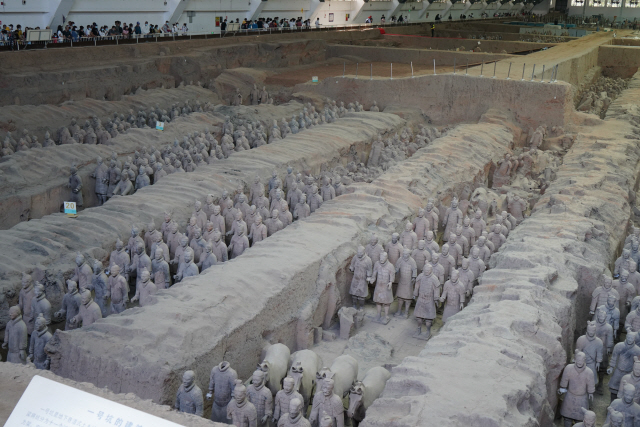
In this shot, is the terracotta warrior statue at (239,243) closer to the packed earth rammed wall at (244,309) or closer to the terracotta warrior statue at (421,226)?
the packed earth rammed wall at (244,309)

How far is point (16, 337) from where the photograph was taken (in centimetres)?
538

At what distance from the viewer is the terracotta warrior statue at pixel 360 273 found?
22.2ft

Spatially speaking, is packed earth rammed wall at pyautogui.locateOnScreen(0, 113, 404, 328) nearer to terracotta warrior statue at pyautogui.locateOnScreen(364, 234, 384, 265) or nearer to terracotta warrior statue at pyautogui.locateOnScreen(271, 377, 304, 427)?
terracotta warrior statue at pyautogui.locateOnScreen(364, 234, 384, 265)

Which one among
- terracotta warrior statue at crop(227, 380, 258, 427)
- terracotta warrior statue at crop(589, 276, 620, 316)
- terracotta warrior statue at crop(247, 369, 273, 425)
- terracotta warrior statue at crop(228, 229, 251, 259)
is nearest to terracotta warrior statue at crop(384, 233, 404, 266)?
terracotta warrior statue at crop(228, 229, 251, 259)

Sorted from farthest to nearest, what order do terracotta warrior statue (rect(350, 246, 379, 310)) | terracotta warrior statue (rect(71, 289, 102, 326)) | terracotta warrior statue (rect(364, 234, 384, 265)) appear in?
terracotta warrior statue (rect(364, 234, 384, 265)) < terracotta warrior statue (rect(350, 246, 379, 310)) < terracotta warrior statue (rect(71, 289, 102, 326))

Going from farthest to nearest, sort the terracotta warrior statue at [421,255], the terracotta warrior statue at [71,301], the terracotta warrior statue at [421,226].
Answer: the terracotta warrior statue at [421,226]
the terracotta warrior statue at [421,255]
the terracotta warrior statue at [71,301]

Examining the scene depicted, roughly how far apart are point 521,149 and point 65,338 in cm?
917

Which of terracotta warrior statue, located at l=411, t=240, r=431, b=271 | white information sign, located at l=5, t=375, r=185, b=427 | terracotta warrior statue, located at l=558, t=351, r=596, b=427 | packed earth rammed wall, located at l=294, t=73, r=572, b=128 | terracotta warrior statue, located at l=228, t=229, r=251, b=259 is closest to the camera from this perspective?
white information sign, located at l=5, t=375, r=185, b=427

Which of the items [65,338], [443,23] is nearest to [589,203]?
[65,338]

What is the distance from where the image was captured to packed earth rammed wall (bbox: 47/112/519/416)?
15.8 ft

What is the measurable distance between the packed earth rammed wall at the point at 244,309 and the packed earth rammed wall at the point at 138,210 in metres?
1.38

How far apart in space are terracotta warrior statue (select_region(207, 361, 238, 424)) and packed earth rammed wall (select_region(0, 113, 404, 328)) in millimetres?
2383

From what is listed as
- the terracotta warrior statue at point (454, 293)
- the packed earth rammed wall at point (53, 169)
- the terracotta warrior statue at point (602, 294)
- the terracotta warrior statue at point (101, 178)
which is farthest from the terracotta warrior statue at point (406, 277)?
the packed earth rammed wall at point (53, 169)

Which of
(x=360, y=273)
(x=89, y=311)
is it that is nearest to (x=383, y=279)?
(x=360, y=273)
